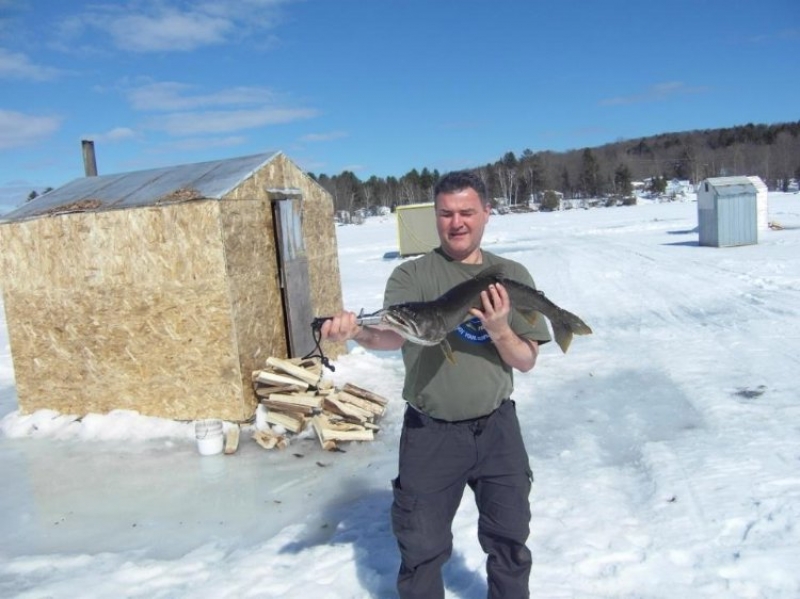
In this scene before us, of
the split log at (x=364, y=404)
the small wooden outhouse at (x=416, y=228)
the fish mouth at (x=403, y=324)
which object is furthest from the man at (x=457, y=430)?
the small wooden outhouse at (x=416, y=228)

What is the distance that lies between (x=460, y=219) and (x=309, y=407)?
4.39 metres

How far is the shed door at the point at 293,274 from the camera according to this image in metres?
7.74

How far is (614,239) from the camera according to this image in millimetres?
29766

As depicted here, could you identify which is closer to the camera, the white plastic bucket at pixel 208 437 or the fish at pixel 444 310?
the fish at pixel 444 310

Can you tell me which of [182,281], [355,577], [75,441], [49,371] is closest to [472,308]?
[355,577]

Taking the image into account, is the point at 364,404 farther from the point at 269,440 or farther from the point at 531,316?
the point at 531,316

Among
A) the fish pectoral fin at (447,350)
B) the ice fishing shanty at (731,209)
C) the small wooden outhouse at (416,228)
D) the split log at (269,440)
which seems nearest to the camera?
the fish pectoral fin at (447,350)

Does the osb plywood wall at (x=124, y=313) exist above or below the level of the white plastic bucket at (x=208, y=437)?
above

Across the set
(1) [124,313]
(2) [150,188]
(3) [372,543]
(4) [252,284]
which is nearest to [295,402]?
(4) [252,284]

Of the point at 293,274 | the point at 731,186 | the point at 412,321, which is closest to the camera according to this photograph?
the point at 412,321

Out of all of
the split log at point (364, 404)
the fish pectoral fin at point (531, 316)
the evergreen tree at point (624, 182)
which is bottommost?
the split log at point (364, 404)

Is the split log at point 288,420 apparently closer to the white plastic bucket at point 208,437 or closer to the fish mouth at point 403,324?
the white plastic bucket at point 208,437

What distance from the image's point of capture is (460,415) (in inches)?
111

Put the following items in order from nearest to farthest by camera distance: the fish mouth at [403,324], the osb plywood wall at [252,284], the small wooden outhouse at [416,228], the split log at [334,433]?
1. the fish mouth at [403,324]
2. the split log at [334,433]
3. the osb plywood wall at [252,284]
4. the small wooden outhouse at [416,228]
